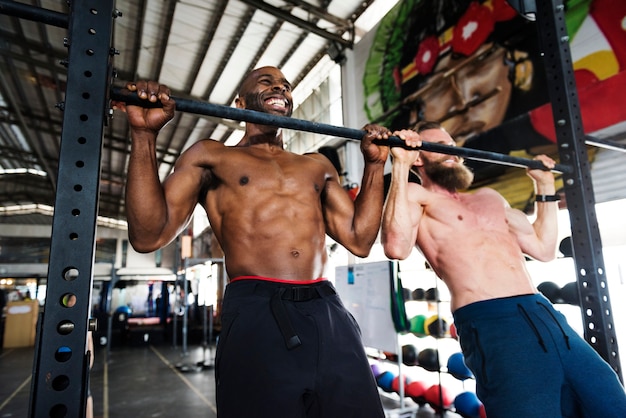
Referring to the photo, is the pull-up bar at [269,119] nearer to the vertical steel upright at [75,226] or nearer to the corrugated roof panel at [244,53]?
the vertical steel upright at [75,226]

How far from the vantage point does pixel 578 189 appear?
163cm

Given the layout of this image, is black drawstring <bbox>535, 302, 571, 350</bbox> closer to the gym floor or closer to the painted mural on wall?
the painted mural on wall

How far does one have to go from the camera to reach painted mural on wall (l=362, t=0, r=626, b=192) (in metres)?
3.08

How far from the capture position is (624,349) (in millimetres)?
2900

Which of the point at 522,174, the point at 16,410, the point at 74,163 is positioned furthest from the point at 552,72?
the point at 16,410

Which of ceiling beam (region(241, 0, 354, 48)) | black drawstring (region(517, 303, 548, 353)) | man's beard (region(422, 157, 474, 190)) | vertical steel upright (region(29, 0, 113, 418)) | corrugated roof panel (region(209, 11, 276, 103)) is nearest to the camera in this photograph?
vertical steel upright (region(29, 0, 113, 418))

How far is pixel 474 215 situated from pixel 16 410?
580 centimetres

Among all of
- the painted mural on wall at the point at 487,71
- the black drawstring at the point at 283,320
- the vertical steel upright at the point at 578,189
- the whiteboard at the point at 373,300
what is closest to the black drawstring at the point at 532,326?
the vertical steel upright at the point at 578,189

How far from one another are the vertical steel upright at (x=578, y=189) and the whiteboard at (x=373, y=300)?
9.57 feet

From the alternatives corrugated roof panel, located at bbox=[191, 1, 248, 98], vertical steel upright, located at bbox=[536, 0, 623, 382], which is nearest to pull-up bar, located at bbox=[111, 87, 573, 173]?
vertical steel upright, located at bbox=[536, 0, 623, 382]

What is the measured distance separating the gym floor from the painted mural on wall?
290cm

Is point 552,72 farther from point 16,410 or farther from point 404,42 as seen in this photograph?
point 16,410

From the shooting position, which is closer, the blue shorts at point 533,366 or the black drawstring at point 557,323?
the blue shorts at point 533,366

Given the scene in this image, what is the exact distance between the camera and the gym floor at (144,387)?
4734 mm
